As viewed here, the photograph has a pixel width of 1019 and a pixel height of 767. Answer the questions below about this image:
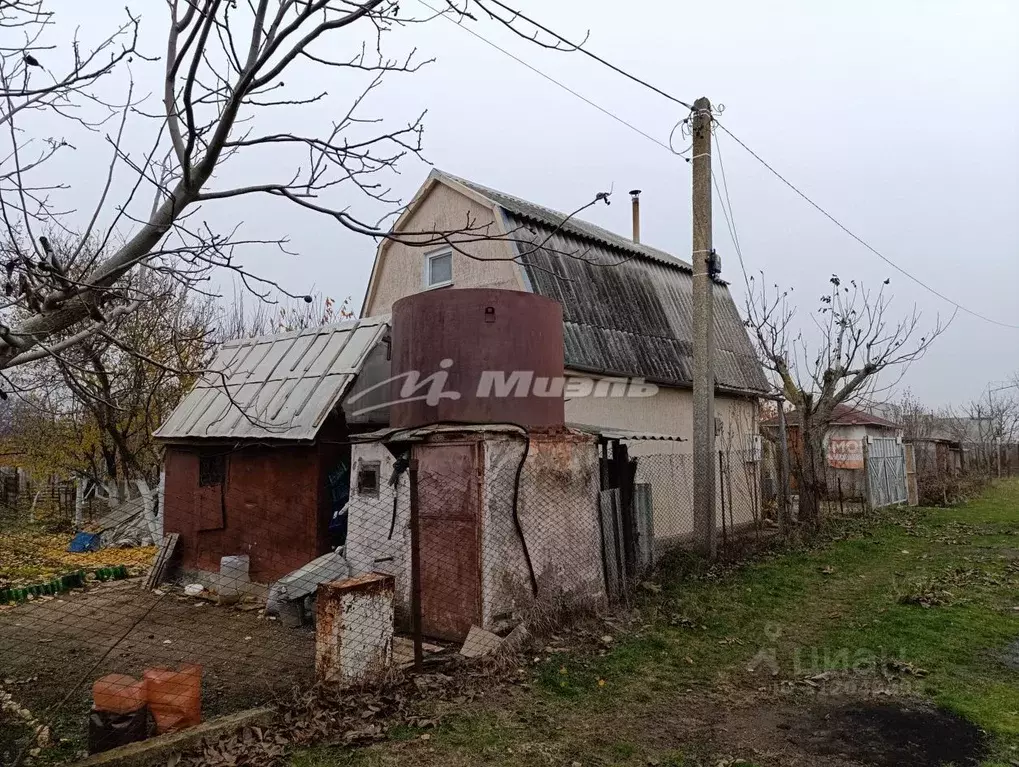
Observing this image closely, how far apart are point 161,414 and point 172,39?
15902 mm

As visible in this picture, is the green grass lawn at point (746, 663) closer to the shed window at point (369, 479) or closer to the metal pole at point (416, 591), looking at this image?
the metal pole at point (416, 591)

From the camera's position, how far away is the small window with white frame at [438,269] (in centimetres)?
1280

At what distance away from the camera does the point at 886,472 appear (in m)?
18.3

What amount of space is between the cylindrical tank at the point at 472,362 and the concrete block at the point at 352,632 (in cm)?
237

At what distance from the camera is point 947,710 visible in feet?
16.1

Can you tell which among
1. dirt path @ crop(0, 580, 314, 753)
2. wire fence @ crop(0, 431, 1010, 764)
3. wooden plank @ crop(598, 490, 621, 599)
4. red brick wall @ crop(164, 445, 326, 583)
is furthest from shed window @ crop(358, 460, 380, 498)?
wooden plank @ crop(598, 490, 621, 599)

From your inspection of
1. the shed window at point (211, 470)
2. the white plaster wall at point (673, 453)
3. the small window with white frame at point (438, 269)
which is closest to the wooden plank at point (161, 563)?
the shed window at point (211, 470)

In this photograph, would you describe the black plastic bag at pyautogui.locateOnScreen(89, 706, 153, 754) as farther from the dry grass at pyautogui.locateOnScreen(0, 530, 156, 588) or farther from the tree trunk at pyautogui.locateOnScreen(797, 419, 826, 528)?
the tree trunk at pyautogui.locateOnScreen(797, 419, 826, 528)

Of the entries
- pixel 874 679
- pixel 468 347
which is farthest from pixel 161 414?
pixel 874 679

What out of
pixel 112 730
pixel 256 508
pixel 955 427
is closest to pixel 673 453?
pixel 256 508

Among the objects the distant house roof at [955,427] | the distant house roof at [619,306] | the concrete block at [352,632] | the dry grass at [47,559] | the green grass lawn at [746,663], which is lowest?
the dry grass at [47,559]

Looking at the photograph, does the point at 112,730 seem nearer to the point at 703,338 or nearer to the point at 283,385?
the point at 283,385

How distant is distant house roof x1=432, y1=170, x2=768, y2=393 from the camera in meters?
11.5

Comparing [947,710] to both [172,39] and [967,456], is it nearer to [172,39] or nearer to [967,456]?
[172,39]
